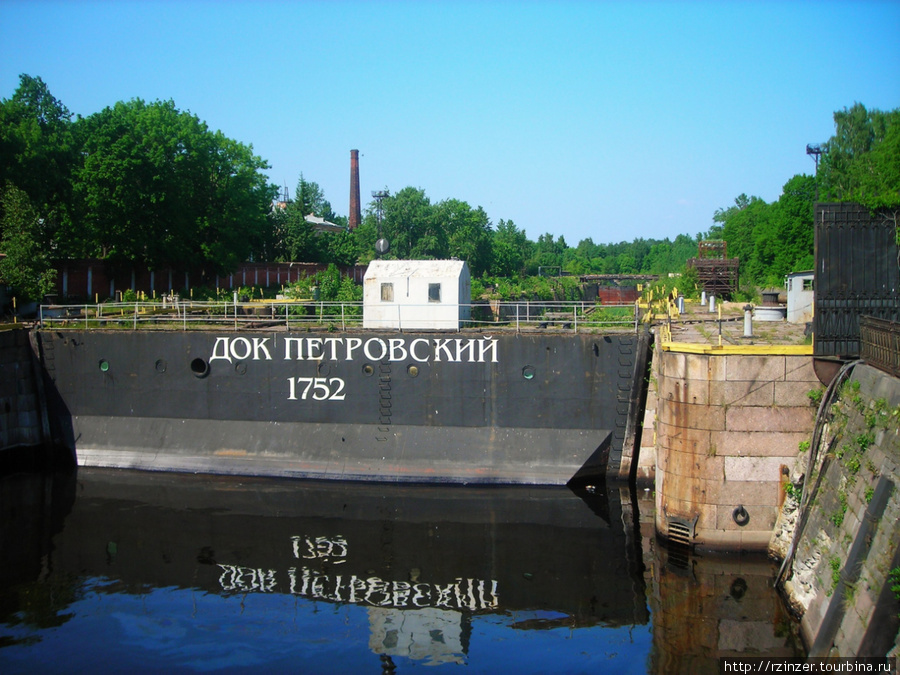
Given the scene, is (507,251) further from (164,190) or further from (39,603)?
(39,603)

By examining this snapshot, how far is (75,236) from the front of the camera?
1625 inches

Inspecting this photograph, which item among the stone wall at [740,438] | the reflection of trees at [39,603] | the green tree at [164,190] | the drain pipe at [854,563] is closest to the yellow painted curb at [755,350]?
the stone wall at [740,438]

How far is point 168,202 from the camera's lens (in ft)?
146

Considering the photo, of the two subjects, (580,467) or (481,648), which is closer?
(481,648)

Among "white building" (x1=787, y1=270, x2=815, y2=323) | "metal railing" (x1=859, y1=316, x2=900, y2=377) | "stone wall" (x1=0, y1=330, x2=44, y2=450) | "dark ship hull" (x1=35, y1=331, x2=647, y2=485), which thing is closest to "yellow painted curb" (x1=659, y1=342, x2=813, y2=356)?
"metal railing" (x1=859, y1=316, x2=900, y2=377)

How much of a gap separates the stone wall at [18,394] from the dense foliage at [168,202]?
9319mm

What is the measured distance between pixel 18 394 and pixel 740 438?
72.3 feet

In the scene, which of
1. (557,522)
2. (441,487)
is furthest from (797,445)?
(441,487)

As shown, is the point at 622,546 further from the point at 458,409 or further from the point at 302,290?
the point at 302,290

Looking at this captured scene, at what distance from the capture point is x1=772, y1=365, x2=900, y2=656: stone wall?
10173mm

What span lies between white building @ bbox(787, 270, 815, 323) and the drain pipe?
42.5 ft

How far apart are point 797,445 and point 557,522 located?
612 centimetres

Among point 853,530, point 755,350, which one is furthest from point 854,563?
point 755,350

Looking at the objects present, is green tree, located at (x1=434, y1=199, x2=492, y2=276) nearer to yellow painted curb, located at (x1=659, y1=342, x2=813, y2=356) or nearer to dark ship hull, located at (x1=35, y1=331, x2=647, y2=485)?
dark ship hull, located at (x1=35, y1=331, x2=647, y2=485)
